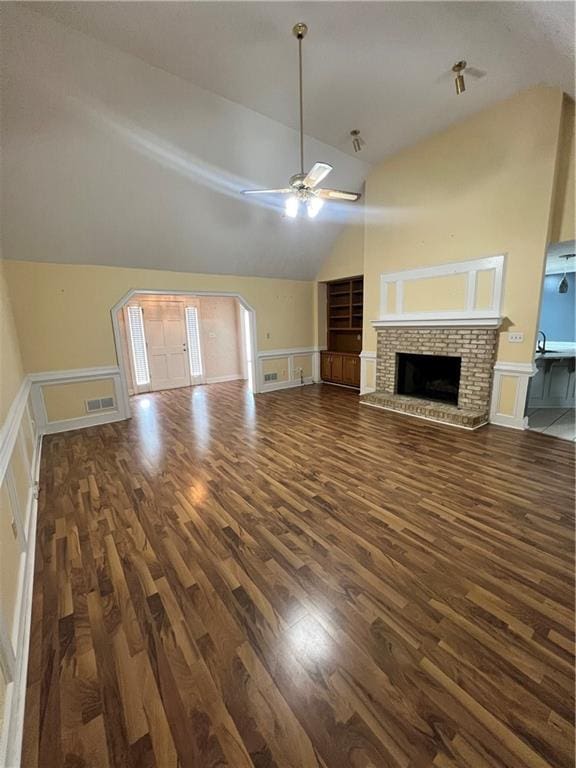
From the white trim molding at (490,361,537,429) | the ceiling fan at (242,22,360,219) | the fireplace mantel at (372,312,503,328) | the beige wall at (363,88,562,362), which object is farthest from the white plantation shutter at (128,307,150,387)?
the white trim molding at (490,361,537,429)

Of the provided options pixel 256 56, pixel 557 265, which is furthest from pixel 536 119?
pixel 256 56

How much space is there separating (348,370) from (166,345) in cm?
441

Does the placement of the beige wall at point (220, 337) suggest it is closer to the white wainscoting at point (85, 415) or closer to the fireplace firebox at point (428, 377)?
the white wainscoting at point (85, 415)

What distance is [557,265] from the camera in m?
4.93

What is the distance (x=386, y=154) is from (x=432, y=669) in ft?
19.6

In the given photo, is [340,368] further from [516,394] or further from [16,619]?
[16,619]

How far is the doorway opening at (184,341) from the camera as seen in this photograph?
687 cm

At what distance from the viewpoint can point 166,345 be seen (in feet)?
24.1

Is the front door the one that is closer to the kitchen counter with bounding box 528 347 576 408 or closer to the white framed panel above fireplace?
the white framed panel above fireplace

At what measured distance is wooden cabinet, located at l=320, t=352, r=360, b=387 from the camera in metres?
6.76

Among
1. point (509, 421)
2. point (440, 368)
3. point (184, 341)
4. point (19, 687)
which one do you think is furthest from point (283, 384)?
point (19, 687)

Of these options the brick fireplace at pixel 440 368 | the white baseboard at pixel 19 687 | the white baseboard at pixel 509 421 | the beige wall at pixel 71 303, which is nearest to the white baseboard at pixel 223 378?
the beige wall at pixel 71 303

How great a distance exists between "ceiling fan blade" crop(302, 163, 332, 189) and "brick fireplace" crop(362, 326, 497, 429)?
3.01 meters

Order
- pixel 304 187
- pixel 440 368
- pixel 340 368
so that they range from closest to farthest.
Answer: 1. pixel 304 187
2. pixel 440 368
3. pixel 340 368
